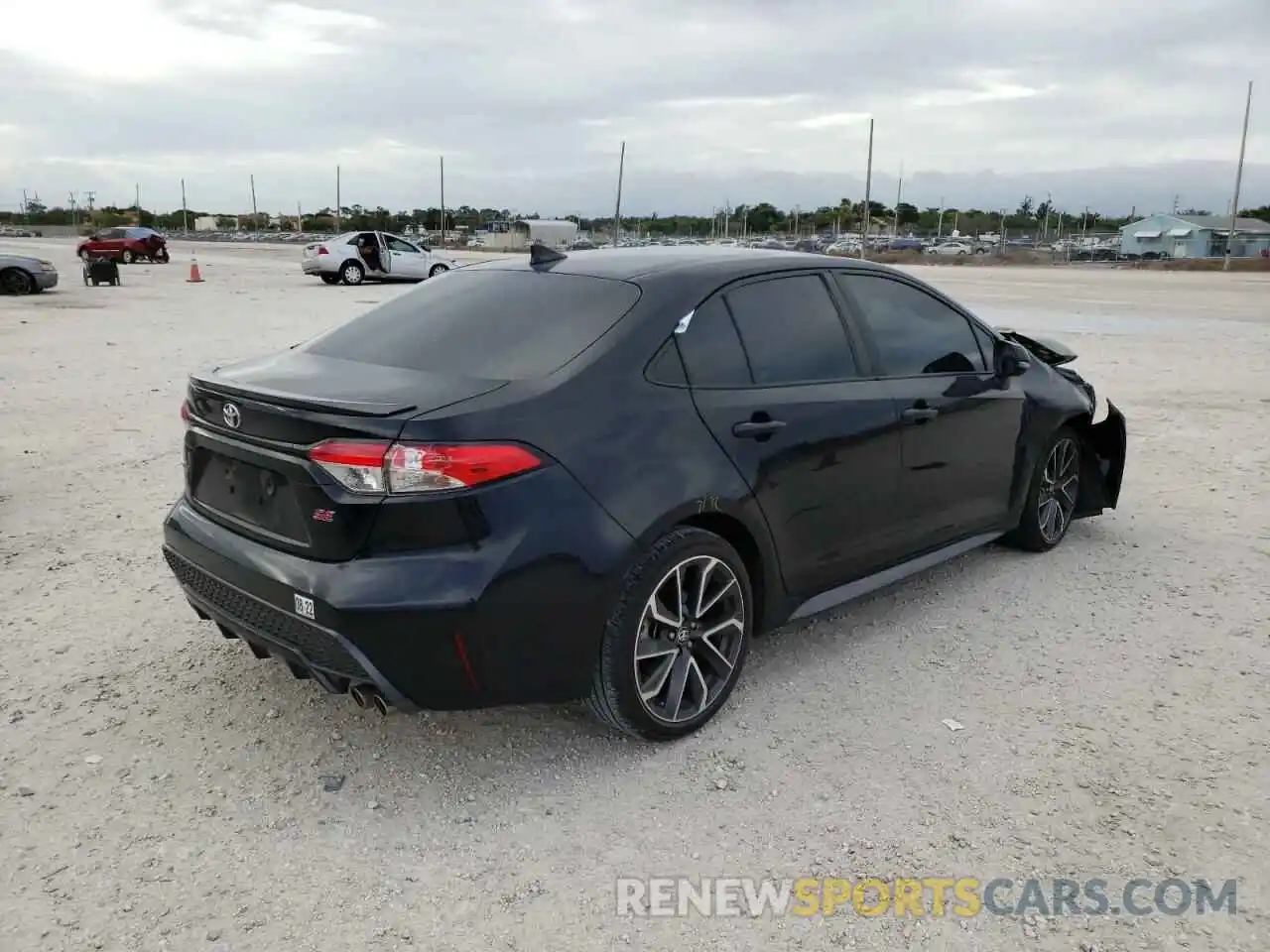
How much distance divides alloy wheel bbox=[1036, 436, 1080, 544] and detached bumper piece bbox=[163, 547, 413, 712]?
3.74m

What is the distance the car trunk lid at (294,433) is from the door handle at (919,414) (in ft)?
6.22

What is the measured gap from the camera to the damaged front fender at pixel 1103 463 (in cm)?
580

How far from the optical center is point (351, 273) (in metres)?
28.6

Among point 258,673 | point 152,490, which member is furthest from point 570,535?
point 152,490

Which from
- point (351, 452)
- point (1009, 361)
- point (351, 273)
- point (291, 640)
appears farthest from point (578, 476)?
point (351, 273)

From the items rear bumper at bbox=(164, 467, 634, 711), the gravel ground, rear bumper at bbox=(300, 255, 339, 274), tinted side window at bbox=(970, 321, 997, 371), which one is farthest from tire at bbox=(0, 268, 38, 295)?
tinted side window at bbox=(970, 321, 997, 371)

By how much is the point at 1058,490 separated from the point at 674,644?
3.03 m

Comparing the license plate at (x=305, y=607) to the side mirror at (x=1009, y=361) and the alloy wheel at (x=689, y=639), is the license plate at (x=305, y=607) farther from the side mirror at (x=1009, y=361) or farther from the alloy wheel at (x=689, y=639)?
the side mirror at (x=1009, y=361)

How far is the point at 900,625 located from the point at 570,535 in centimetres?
210

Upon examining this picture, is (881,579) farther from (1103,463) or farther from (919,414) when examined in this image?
(1103,463)

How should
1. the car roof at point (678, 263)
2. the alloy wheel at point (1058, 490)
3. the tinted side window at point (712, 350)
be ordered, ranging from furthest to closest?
the alloy wheel at point (1058, 490) < the car roof at point (678, 263) < the tinted side window at point (712, 350)

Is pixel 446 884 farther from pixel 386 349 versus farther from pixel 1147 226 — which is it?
pixel 1147 226

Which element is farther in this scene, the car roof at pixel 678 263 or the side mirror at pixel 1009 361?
the side mirror at pixel 1009 361

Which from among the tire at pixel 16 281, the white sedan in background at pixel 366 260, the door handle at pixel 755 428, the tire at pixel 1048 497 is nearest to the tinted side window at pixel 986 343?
the tire at pixel 1048 497
